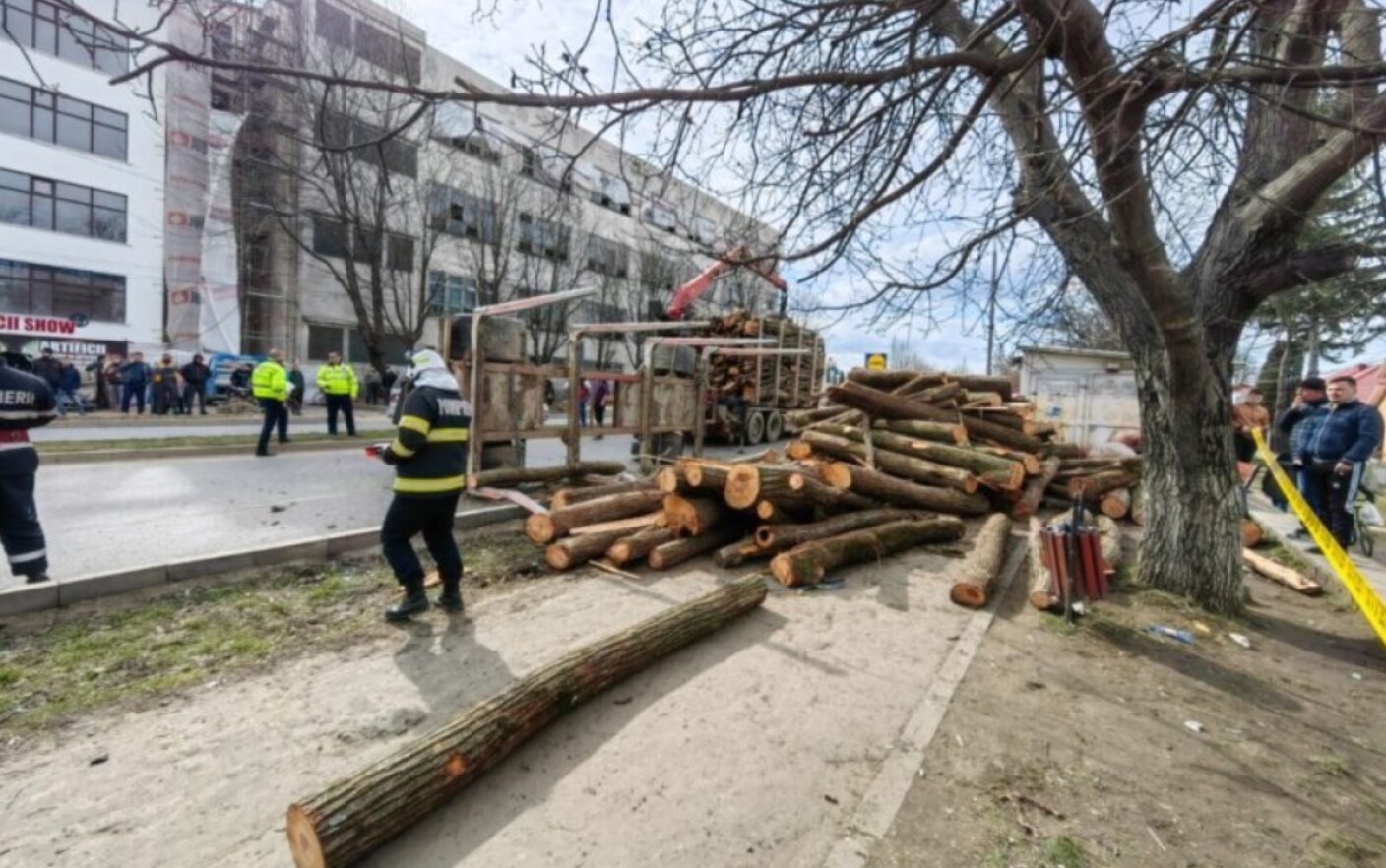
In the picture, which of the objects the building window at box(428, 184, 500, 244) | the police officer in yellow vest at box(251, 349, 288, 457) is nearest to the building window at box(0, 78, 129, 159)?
the building window at box(428, 184, 500, 244)

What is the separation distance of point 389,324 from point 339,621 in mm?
24770

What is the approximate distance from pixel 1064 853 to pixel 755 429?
14558mm

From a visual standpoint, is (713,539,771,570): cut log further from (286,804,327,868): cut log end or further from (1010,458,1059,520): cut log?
(1010,458,1059,520): cut log

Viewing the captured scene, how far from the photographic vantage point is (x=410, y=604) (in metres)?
4.45

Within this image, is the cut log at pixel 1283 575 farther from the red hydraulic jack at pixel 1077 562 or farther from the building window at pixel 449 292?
the building window at pixel 449 292

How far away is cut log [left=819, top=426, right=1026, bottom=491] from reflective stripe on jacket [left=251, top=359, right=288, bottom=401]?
31.0 ft

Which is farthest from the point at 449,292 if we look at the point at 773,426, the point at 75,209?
the point at 773,426

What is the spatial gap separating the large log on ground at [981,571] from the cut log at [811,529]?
3.23ft

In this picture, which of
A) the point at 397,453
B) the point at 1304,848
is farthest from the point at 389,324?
the point at 1304,848

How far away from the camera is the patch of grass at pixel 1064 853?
235 cm

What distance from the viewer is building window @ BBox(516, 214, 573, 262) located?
28.8 m

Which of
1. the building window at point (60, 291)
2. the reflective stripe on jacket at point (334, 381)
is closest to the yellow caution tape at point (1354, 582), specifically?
the reflective stripe on jacket at point (334, 381)

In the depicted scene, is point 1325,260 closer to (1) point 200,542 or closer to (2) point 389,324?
(1) point 200,542

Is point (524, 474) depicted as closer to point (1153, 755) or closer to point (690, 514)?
point (690, 514)
